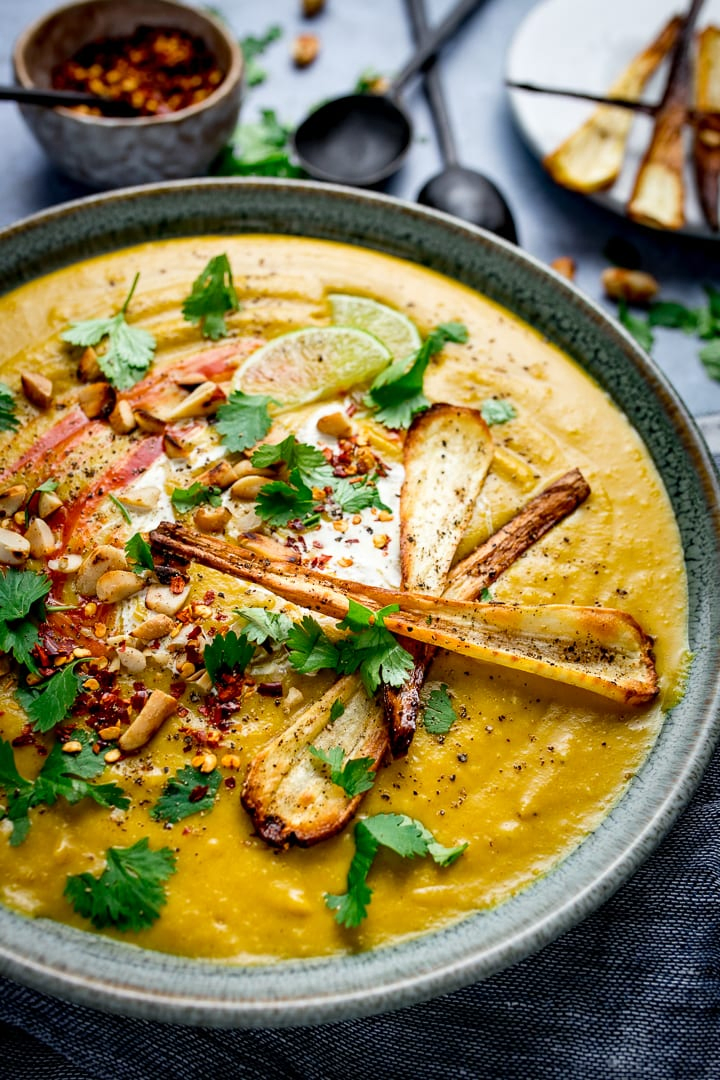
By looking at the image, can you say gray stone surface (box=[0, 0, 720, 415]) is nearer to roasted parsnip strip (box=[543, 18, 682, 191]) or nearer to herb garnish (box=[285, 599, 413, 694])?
roasted parsnip strip (box=[543, 18, 682, 191])

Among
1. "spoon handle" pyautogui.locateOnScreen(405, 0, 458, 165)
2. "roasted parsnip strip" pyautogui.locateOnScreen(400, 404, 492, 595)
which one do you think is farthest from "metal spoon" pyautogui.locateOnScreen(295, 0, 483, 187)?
"roasted parsnip strip" pyautogui.locateOnScreen(400, 404, 492, 595)

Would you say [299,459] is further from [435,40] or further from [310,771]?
[435,40]

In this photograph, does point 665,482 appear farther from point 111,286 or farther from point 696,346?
point 111,286

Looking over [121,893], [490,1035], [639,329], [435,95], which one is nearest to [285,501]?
[121,893]

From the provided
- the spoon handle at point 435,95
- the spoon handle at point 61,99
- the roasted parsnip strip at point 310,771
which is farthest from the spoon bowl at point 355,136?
the roasted parsnip strip at point 310,771

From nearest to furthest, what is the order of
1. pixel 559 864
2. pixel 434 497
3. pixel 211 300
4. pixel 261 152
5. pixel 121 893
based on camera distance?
pixel 121 893 → pixel 559 864 → pixel 434 497 → pixel 211 300 → pixel 261 152
